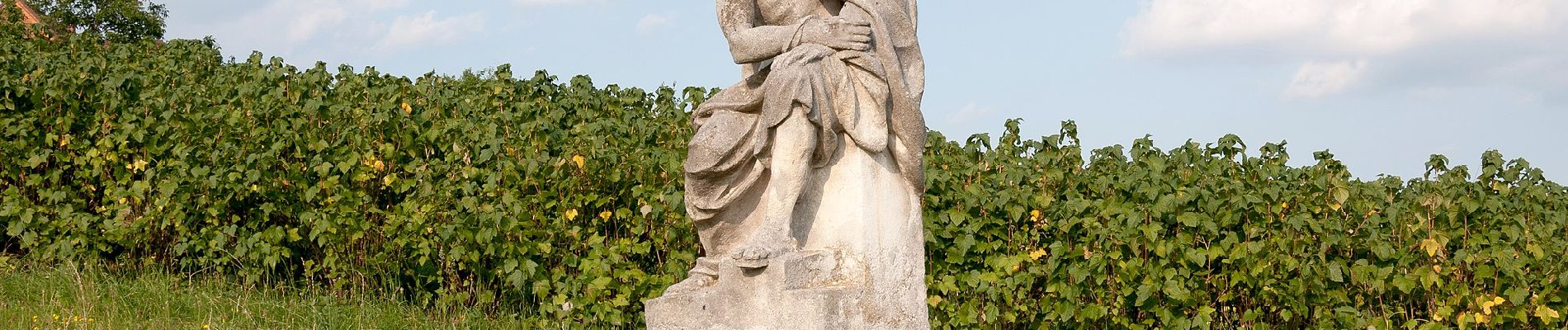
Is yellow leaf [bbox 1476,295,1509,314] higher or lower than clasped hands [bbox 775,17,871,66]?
lower

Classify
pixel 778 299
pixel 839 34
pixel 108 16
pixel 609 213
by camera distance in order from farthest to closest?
pixel 108 16
pixel 609 213
pixel 839 34
pixel 778 299

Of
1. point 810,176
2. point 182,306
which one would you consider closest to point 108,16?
point 182,306

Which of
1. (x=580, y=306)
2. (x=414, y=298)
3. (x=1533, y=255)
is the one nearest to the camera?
(x=1533, y=255)

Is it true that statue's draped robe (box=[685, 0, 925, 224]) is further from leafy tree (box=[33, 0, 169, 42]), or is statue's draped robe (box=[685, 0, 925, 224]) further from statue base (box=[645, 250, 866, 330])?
leafy tree (box=[33, 0, 169, 42])

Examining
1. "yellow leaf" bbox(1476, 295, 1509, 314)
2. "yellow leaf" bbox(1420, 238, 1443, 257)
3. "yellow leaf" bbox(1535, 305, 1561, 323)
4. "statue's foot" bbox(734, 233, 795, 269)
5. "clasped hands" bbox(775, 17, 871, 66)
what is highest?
"clasped hands" bbox(775, 17, 871, 66)

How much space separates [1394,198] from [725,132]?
13.5ft

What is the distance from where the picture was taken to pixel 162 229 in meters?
8.14

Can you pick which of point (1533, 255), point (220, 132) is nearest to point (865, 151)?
point (1533, 255)

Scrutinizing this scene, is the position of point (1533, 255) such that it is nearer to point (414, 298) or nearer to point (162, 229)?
point (414, 298)

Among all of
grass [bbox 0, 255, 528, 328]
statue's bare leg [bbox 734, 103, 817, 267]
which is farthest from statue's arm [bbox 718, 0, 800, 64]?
grass [bbox 0, 255, 528, 328]

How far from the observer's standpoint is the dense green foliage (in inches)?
279

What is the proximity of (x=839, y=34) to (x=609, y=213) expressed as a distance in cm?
262

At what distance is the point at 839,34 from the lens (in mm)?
5113

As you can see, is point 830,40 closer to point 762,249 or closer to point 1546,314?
point 762,249
